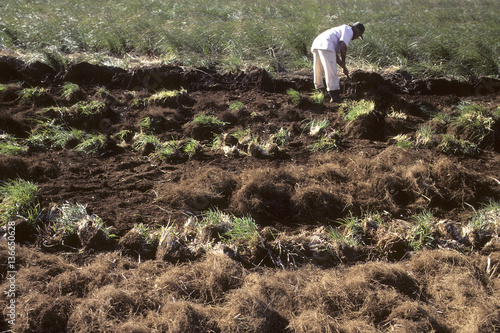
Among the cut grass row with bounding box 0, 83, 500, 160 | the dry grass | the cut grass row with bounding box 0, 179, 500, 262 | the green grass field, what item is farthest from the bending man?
the dry grass

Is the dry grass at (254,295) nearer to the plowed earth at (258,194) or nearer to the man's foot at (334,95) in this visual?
the plowed earth at (258,194)

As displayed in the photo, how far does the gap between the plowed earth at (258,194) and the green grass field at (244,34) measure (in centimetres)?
91

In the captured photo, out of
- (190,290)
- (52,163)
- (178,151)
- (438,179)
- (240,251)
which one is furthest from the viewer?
(178,151)

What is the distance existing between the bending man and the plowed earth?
303 millimetres

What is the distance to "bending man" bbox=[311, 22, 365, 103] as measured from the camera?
21.0 feet

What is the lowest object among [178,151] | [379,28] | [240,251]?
[240,251]

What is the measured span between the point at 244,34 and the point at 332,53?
9.32ft

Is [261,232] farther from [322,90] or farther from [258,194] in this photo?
[322,90]

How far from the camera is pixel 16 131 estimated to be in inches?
205

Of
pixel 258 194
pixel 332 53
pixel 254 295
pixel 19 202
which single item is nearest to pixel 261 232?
pixel 258 194

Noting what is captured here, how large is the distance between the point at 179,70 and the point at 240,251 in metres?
4.91

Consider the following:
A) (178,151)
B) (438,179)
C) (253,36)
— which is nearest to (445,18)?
(253,36)

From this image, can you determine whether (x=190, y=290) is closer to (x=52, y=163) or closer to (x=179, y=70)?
(x=52, y=163)

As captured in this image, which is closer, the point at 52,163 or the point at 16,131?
the point at 52,163
